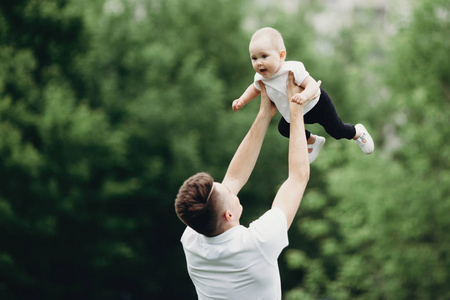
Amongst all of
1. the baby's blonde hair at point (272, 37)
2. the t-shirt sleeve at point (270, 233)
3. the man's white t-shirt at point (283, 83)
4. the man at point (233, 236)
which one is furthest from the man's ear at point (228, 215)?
the baby's blonde hair at point (272, 37)

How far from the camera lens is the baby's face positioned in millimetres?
2748

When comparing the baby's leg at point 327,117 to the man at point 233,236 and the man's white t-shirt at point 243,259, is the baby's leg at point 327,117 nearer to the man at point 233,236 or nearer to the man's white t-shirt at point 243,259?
the man at point 233,236

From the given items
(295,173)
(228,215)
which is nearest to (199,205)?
(228,215)

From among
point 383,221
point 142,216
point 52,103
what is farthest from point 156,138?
point 383,221

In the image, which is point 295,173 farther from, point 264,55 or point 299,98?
point 264,55

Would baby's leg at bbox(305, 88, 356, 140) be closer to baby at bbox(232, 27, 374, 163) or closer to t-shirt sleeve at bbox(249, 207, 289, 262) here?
baby at bbox(232, 27, 374, 163)

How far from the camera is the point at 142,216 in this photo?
1645 cm

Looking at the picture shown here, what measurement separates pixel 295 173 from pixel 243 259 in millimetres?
464

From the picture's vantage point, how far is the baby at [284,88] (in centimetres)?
276

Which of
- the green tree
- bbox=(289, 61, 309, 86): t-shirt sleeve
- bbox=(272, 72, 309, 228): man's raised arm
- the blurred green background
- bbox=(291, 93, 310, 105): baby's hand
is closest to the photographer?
bbox=(272, 72, 309, 228): man's raised arm

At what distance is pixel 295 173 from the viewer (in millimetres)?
2594

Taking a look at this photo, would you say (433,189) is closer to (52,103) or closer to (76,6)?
(52,103)

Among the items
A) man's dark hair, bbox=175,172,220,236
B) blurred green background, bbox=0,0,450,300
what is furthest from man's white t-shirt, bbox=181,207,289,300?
blurred green background, bbox=0,0,450,300

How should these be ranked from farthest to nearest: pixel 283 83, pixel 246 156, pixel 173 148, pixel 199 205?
1. pixel 173 148
2. pixel 246 156
3. pixel 283 83
4. pixel 199 205
